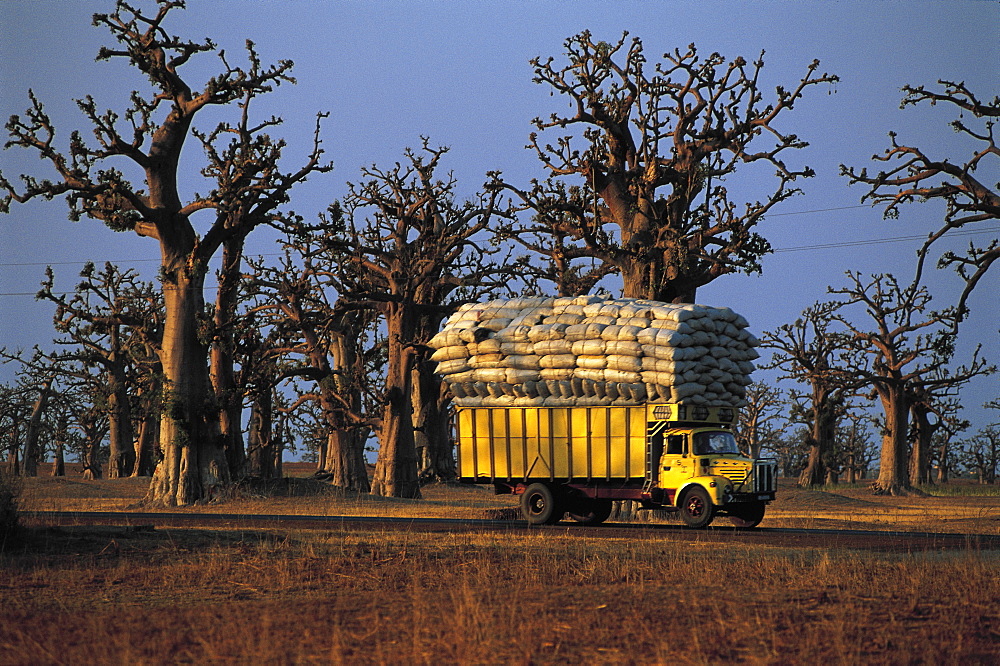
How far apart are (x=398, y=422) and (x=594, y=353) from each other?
18127 millimetres

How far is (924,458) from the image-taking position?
211 ft

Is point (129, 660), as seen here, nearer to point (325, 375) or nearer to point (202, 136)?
point (202, 136)

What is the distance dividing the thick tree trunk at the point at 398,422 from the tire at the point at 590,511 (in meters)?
16.0

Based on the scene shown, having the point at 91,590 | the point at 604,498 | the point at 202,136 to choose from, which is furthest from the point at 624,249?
the point at 91,590

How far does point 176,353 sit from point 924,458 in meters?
46.0

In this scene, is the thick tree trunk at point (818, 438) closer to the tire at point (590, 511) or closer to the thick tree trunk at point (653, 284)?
the thick tree trunk at point (653, 284)

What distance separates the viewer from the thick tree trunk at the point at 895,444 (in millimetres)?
55438

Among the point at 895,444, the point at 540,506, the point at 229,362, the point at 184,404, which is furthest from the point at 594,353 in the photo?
the point at 895,444

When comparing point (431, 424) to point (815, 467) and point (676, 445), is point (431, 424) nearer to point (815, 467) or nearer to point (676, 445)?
point (815, 467)

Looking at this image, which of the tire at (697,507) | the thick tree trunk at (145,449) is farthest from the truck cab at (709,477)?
the thick tree trunk at (145,449)

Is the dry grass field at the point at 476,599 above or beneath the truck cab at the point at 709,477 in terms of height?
beneath

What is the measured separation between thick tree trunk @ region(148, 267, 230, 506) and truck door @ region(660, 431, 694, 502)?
15.9 m

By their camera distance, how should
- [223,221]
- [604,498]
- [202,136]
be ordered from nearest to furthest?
[604,498]
[223,221]
[202,136]

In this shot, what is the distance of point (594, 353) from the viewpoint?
2477 centimetres
